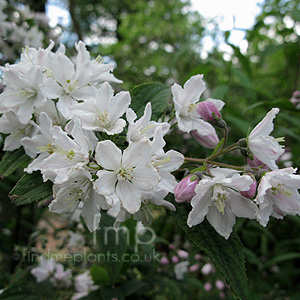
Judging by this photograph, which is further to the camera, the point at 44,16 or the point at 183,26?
the point at 183,26

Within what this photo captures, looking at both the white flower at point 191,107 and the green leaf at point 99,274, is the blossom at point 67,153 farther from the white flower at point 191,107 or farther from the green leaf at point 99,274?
the green leaf at point 99,274

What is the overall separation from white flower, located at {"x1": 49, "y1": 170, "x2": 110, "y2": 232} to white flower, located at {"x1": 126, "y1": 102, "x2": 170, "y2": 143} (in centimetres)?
18

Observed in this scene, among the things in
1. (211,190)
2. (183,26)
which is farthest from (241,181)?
(183,26)

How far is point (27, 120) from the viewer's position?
3.55 ft

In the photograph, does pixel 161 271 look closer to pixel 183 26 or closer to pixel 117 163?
pixel 117 163

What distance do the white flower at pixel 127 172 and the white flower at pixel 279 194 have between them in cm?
32

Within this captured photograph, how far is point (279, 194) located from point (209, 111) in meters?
0.34

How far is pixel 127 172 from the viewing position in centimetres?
90

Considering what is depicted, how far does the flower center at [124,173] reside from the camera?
895 millimetres

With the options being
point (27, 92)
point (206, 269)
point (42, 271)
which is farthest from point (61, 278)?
point (27, 92)

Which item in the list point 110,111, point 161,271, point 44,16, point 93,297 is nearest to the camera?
point 110,111

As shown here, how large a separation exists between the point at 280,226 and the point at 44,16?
8.75ft

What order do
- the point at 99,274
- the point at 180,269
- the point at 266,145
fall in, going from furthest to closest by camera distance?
the point at 180,269 → the point at 99,274 → the point at 266,145

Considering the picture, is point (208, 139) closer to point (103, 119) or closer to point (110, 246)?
point (103, 119)
